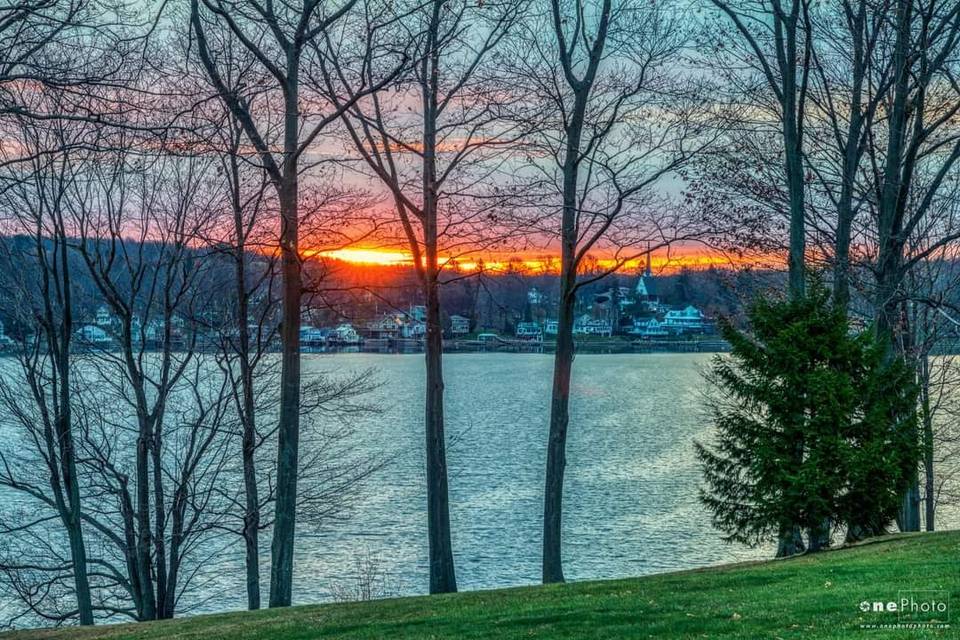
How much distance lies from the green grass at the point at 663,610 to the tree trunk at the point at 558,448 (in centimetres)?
372

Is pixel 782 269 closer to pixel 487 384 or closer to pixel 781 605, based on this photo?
pixel 781 605

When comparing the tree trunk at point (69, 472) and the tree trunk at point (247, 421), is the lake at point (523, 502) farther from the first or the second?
the tree trunk at point (69, 472)

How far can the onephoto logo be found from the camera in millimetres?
7316

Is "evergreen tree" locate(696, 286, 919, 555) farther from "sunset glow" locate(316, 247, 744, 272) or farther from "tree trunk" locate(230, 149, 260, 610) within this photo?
"tree trunk" locate(230, 149, 260, 610)

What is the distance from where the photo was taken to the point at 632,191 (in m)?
17.3

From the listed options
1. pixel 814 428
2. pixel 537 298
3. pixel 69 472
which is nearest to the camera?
pixel 814 428

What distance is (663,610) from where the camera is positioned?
9.29 m

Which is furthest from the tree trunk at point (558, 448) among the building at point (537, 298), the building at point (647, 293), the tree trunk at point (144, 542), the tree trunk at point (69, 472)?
the building at point (647, 293)

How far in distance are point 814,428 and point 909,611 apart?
6.54 meters

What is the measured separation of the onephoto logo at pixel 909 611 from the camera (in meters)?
7.32

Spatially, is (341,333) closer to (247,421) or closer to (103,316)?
(103,316)

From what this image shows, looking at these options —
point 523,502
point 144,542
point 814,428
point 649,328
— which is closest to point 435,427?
point 144,542

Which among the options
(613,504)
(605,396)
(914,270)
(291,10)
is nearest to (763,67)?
(914,270)

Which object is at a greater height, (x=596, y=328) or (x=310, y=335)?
(x=310, y=335)
